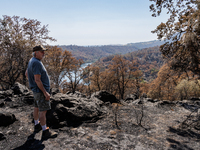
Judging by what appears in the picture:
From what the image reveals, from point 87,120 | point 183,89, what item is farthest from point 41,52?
point 183,89

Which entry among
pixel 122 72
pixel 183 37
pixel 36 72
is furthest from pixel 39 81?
pixel 122 72

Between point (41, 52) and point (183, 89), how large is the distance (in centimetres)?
2180

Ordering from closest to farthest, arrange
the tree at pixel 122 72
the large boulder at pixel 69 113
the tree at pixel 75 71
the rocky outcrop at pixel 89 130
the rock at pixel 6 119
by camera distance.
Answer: the rocky outcrop at pixel 89 130
the rock at pixel 6 119
the large boulder at pixel 69 113
the tree at pixel 75 71
the tree at pixel 122 72

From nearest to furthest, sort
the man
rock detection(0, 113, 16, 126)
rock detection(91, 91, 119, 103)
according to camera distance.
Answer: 1. the man
2. rock detection(0, 113, 16, 126)
3. rock detection(91, 91, 119, 103)

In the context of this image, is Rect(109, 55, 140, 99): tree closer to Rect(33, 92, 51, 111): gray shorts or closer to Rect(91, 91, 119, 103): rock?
Rect(91, 91, 119, 103): rock

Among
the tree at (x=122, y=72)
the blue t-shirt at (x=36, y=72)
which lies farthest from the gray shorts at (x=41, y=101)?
the tree at (x=122, y=72)

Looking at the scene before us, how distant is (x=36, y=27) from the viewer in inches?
849

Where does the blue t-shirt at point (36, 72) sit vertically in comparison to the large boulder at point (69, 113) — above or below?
above

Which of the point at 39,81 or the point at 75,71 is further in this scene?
the point at 75,71

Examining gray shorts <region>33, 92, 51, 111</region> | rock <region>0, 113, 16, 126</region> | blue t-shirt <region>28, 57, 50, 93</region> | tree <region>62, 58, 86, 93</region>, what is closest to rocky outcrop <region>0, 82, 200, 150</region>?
rock <region>0, 113, 16, 126</region>

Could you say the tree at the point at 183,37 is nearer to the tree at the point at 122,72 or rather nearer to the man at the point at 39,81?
the man at the point at 39,81

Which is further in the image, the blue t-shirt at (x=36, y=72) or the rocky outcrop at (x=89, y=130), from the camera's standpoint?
the rocky outcrop at (x=89, y=130)

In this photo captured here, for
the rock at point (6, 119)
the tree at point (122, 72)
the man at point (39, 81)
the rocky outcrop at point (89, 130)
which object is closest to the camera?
the man at point (39, 81)

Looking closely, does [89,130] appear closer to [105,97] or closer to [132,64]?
[105,97]
